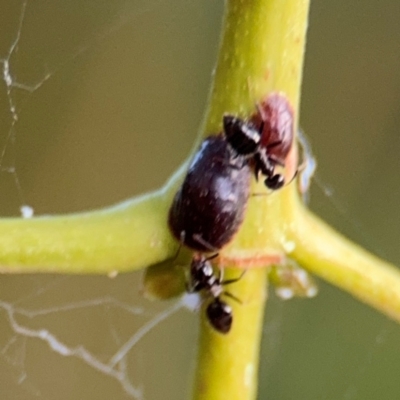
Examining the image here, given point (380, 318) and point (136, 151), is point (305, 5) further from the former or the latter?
point (380, 318)

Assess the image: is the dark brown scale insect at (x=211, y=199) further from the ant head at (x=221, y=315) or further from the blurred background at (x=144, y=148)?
the blurred background at (x=144, y=148)

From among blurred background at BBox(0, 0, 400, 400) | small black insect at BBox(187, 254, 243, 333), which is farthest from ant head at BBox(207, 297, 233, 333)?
blurred background at BBox(0, 0, 400, 400)

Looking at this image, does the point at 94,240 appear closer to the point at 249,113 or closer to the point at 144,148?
the point at 249,113

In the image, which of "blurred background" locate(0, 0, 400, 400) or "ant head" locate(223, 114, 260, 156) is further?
"blurred background" locate(0, 0, 400, 400)

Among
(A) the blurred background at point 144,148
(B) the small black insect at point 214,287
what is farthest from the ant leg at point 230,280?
(A) the blurred background at point 144,148

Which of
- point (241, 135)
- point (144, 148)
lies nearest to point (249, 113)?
point (241, 135)

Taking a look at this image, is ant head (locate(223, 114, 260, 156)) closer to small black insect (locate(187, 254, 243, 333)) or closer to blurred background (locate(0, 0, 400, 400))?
small black insect (locate(187, 254, 243, 333))
